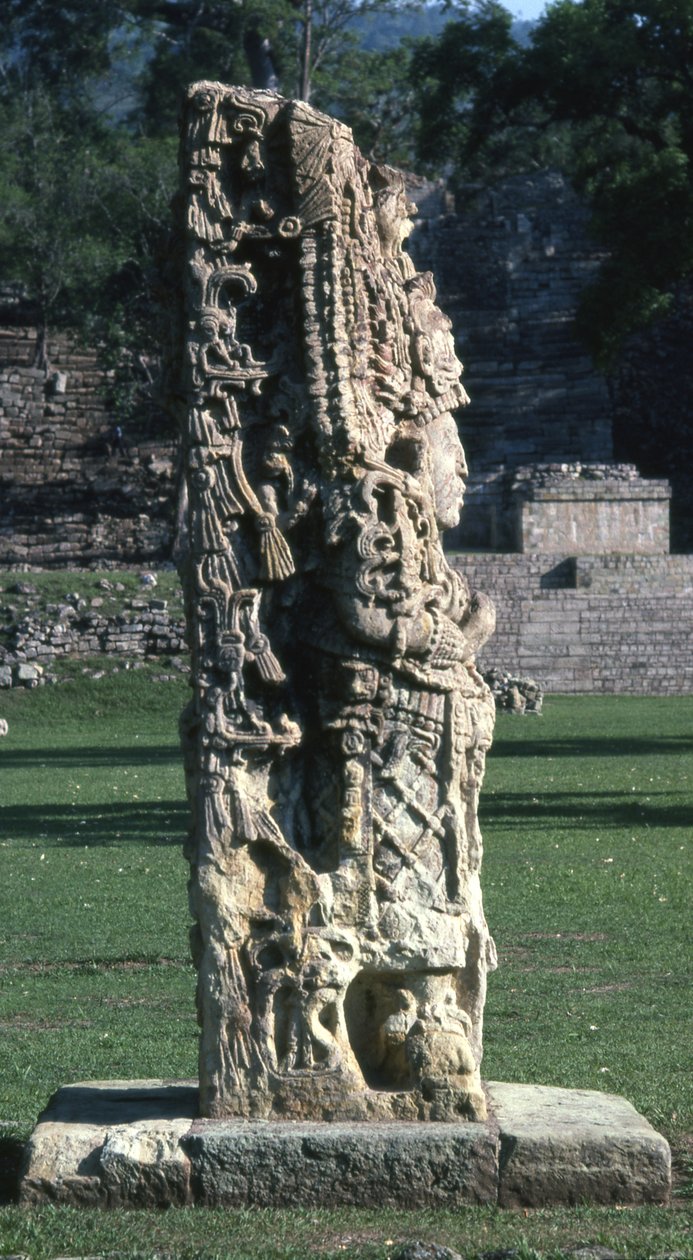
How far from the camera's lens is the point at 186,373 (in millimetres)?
5480

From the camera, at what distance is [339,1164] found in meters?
5.04

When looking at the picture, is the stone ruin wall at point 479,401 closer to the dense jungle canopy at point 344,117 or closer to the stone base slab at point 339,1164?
the dense jungle canopy at point 344,117

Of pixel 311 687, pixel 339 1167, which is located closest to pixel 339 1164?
pixel 339 1167

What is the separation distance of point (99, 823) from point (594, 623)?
13561 mm

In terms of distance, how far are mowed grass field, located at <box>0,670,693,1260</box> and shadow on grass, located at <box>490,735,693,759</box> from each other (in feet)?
0.27

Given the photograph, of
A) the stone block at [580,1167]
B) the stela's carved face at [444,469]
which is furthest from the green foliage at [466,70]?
the stone block at [580,1167]

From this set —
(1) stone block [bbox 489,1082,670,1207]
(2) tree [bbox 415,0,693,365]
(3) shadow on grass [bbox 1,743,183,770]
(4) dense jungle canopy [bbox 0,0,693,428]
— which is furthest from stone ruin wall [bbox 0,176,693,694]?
(1) stone block [bbox 489,1082,670,1207]

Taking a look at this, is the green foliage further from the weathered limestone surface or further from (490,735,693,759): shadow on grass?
(490,735,693,759): shadow on grass

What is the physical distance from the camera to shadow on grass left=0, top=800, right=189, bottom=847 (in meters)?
13.5

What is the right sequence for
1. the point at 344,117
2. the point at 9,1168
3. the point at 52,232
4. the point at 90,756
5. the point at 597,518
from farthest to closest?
the point at 344,117 < the point at 52,232 < the point at 597,518 < the point at 90,756 < the point at 9,1168

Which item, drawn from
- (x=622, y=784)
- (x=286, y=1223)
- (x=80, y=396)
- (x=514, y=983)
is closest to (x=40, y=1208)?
(x=286, y=1223)

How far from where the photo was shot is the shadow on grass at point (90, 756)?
60.4 ft

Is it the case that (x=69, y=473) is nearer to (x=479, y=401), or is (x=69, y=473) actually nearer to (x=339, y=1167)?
(x=479, y=401)

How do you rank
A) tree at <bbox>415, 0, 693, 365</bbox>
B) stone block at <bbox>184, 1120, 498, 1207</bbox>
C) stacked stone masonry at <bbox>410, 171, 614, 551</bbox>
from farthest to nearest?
1. stacked stone masonry at <bbox>410, 171, 614, 551</bbox>
2. tree at <bbox>415, 0, 693, 365</bbox>
3. stone block at <bbox>184, 1120, 498, 1207</bbox>
